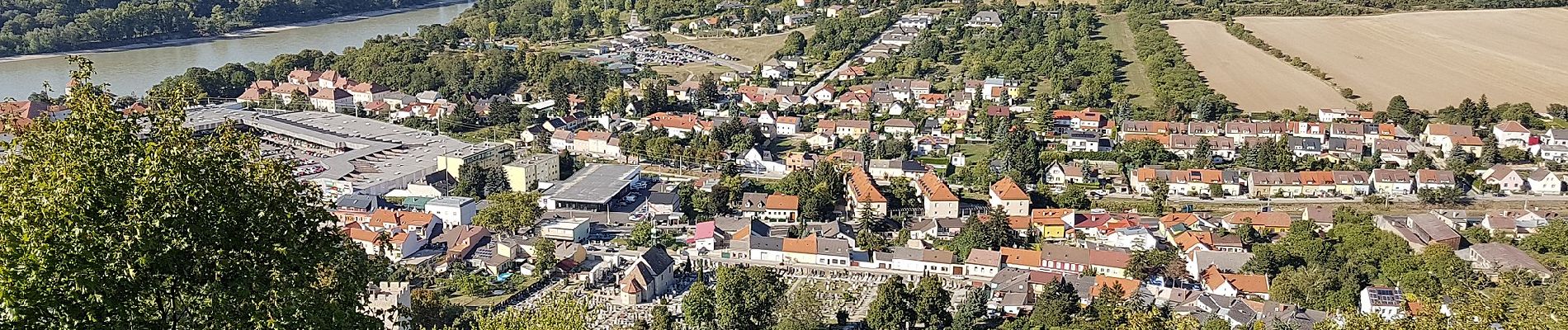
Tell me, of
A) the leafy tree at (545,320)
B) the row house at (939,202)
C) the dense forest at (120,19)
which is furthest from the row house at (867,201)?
the dense forest at (120,19)

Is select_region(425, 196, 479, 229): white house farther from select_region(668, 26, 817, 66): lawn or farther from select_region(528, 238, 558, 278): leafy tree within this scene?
select_region(668, 26, 817, 66): lawn

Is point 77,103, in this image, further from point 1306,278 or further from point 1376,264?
point 1376,264

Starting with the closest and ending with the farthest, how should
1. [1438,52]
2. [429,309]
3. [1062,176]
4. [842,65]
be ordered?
[429,309] < [1062,176] < [1438,52] < [842,65]

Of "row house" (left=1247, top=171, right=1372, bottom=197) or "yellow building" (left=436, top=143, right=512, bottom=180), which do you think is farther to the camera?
"yellow building" (left=436, top=143, right=512, bottom=180)

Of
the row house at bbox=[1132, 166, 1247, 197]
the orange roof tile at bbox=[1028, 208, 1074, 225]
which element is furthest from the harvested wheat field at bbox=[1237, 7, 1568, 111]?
the orange roof tile at bbox=[1028, 208, 1074, 225]

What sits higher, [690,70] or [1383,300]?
[690,70]

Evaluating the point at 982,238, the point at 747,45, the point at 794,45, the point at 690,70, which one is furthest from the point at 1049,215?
the point at 747,45

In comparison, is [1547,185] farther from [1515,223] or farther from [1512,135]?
[1515,223]
